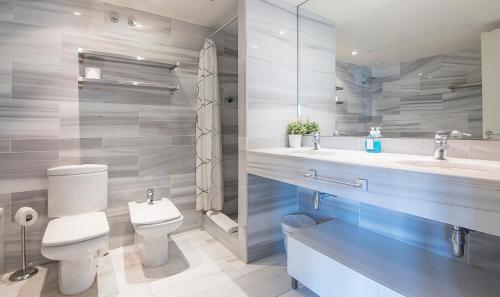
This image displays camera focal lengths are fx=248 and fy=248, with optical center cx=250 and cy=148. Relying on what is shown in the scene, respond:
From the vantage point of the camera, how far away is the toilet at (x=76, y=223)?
5.14 feet

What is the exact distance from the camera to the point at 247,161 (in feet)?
6.68

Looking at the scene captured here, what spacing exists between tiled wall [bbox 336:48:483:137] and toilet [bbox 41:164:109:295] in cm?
207

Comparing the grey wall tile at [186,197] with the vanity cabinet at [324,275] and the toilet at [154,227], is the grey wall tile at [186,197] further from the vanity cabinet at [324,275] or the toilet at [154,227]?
the vanity cabinet at [324,275]

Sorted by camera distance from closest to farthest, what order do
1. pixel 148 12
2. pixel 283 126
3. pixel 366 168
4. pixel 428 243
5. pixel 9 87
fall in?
pixel 366 168 → pixel 428 243 → pixel 9 87 → pixel 283 126 → pixel 148 12

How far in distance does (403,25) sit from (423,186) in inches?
50.5

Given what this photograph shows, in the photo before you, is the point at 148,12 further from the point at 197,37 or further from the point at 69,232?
the point at 69,232

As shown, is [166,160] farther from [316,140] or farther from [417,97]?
[417,97]

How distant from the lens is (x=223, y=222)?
2467 millimetres

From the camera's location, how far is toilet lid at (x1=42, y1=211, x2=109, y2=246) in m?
1.55

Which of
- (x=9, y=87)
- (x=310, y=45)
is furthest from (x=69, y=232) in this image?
(x=310, y=45)

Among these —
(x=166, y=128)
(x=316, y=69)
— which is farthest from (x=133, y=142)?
(x=316, y=69)

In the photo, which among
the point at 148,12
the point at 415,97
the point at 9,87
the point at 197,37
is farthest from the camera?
the point at 197,37

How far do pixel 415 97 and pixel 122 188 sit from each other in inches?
101

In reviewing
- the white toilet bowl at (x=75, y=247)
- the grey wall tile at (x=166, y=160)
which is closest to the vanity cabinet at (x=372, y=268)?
the white toilet bowl at (x=75, y=247)
